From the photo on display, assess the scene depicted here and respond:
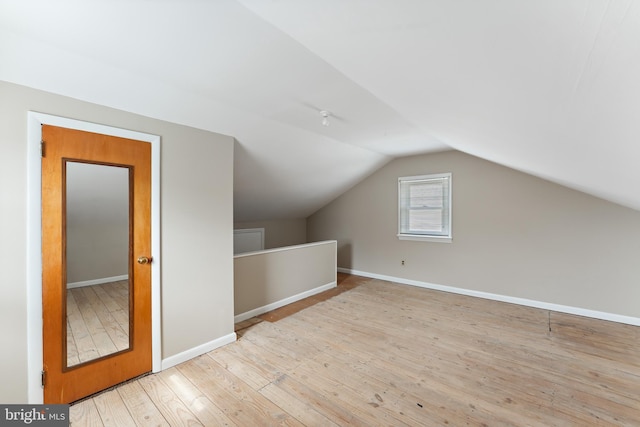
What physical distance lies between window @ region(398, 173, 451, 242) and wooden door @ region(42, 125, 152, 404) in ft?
13.1

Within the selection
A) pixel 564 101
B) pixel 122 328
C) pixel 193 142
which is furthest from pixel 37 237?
pixel 564 101

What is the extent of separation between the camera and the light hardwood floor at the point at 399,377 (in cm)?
181

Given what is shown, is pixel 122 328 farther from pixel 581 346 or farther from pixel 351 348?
pixel 581 346

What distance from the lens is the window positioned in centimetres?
450

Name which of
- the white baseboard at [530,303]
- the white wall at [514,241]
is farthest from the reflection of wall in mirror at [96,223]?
the white baseboard at [530,303]

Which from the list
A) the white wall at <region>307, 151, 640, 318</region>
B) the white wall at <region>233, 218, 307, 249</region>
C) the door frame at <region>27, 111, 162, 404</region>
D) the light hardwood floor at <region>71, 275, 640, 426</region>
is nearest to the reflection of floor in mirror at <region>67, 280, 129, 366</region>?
the door frame at <region>27, 111, 162, 404</region>

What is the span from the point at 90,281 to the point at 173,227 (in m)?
0.67

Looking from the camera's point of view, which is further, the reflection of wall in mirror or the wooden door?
the reflection of wall in mirror

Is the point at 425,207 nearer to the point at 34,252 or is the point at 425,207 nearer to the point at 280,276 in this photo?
the point at 280,276

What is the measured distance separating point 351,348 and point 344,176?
9.76 feet

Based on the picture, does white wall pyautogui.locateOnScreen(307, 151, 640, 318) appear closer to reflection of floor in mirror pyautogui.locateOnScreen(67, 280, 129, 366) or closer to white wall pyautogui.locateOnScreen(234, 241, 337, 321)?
white wall pyautogui.locateOnScreen(234, 241, 337, 321)

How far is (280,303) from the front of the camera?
150 inches

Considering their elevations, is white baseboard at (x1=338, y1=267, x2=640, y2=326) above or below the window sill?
below

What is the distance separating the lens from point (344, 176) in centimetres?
489
